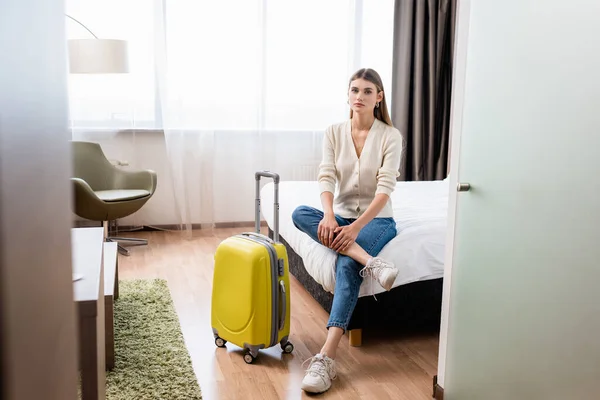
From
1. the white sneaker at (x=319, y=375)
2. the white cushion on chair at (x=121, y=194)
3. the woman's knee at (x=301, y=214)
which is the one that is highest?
the woman's knee at (x=301, y=214)

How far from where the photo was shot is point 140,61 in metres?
4.89

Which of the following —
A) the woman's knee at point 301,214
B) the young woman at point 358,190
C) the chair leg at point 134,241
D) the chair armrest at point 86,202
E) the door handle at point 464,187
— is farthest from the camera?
the chair leg at point 134,241

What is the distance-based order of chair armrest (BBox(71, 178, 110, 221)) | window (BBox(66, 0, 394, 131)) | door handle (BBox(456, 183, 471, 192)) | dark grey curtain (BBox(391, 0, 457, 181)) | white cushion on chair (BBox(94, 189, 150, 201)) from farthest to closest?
dark grey curtain (BBox(391, 0, 457, 181)) → window (BBox(66, 0, 394, 131)) → white cushion on chair (BBox(94, 189, 150, 201)) → chair armrest (BBox(71, 178, 110, 221)) → door handle (BBox(456, 183, 471, 192))

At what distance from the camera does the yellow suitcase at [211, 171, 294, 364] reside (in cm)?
250

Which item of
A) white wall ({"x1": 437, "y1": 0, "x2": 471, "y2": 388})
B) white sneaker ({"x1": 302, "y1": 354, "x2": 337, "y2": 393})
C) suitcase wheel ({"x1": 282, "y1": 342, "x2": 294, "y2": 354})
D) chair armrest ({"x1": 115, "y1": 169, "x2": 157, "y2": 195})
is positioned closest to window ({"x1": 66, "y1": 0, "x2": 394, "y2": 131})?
chair armrest ({"x1": 115, "y1": 169, "x2": 157, "y2": 195})

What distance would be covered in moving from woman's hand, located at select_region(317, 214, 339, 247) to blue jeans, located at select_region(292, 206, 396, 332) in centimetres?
8

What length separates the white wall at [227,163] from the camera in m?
5.06

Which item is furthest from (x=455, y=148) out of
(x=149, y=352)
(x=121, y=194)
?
(x=121, y=194)

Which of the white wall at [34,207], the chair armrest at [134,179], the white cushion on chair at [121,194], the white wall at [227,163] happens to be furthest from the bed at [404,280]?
the white wall at [34,207]

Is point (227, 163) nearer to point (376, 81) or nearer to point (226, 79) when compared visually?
point (226, 79)

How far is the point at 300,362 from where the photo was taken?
2598 mm

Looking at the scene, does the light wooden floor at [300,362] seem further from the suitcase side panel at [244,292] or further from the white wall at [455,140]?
the white wall at [455,140]

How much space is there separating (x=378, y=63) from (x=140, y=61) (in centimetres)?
204

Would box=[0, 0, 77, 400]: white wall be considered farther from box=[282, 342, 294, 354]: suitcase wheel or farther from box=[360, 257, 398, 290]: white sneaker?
box=[282, 342, 294, 354]: suitcase wheel
